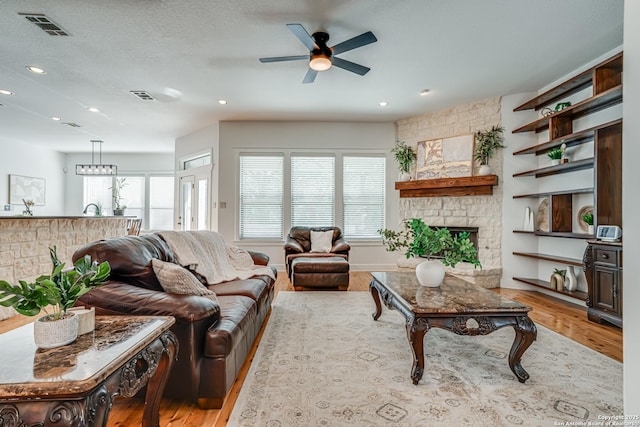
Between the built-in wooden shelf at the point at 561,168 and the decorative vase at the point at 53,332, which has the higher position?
the built-in wooden shelf at the point at 561,168

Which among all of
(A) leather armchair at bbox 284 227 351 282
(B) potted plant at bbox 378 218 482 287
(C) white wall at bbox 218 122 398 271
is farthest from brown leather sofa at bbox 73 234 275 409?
(C) white wall at bbox 218 122 398 271

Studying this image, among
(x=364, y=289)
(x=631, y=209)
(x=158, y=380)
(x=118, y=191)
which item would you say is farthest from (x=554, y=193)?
(x=118, y=191)

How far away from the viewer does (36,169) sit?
8.13 m

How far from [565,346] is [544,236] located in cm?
240

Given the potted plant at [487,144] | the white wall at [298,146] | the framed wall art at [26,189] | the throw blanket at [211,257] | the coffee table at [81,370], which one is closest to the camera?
the coffee table at [81,370]

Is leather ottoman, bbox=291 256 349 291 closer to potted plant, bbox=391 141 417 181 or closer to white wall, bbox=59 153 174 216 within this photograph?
potted plant, bbox=391 141 417 181

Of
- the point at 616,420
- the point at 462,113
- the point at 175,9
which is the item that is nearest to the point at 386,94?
the point at 462,113

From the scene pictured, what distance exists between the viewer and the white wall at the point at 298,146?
247 inches

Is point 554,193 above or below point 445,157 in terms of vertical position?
below

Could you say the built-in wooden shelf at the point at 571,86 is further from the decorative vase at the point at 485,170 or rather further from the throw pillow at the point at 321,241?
the throw pillow at the point at 321,241

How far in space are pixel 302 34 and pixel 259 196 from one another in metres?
3.88

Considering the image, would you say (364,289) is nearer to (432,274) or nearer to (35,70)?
(432,274)

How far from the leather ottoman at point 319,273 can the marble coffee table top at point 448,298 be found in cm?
158

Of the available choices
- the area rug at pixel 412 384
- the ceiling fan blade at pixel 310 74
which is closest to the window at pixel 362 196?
the ceiling fan blade at pixel 310 74
